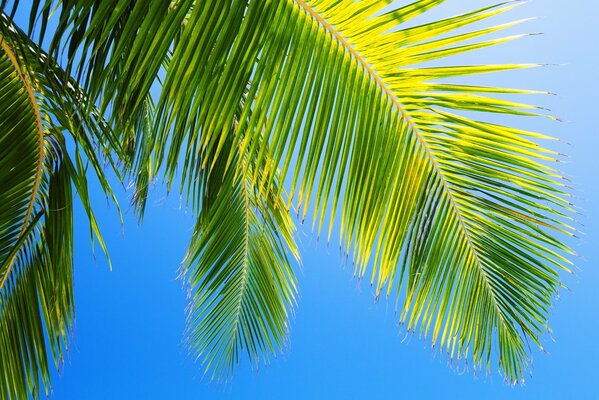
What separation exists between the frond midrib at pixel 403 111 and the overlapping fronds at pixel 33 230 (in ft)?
3.50

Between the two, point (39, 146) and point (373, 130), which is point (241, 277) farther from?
point (373, 130)

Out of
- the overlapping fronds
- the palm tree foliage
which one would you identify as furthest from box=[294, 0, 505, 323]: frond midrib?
the overlapping fronds

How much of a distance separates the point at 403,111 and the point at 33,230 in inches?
58.7

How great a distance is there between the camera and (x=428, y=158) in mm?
1497

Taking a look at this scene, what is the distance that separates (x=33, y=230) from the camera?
2283 mm

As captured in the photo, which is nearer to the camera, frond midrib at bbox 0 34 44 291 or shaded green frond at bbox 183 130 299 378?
frond midrib at bbox 0 34 44 291

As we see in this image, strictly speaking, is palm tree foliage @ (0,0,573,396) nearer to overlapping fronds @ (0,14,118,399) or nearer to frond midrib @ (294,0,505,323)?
frond midrib @ (294,0,505,323)

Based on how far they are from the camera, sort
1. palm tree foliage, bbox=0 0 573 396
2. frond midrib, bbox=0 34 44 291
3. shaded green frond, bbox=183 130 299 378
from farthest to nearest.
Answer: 1. shaded green frond, bbox=183 130 299 378
2. frond midrib, bbox=0 34 44 291
3. palm tree foliage, bbox=0 0 573 396

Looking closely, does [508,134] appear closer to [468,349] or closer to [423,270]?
[423,270]

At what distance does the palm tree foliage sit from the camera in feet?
3.98

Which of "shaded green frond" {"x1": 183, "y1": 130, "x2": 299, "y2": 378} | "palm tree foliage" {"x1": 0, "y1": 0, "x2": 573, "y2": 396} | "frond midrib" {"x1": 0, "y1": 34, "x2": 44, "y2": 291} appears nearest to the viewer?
"palm tree foliage" {"x1": 0, "y1": 0, "x2": 573, "y2": 396}

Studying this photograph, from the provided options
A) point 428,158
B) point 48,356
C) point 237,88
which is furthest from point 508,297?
point 48,356

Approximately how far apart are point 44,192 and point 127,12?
1.11m

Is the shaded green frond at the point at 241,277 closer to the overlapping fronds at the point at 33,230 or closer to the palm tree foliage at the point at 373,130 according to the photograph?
the overlapping fronds at the point at 33,230
